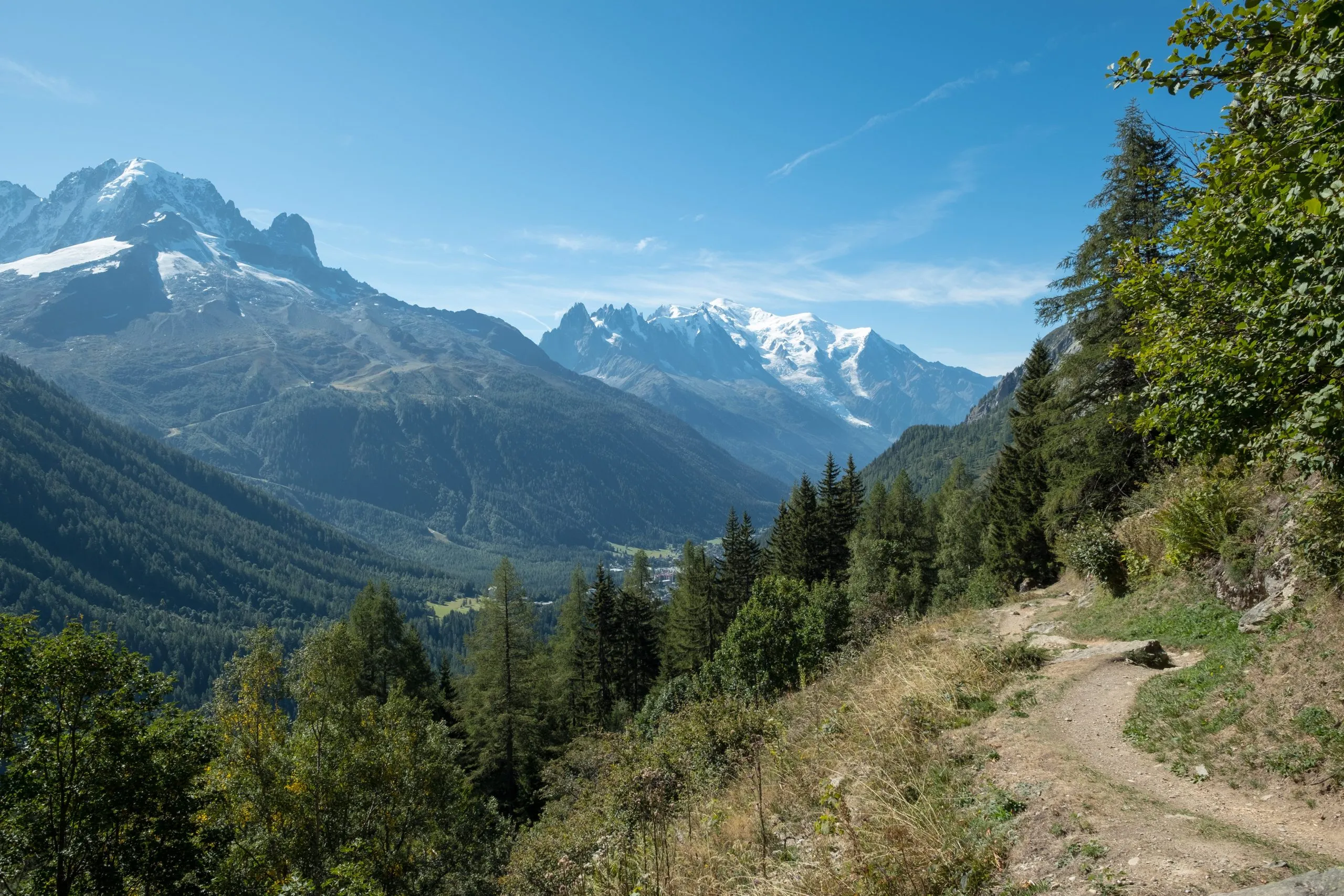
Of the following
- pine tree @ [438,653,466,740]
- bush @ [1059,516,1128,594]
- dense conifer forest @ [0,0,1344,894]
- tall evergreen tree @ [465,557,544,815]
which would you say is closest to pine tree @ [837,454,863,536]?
dense conifer forest @ [0,0,1344,894]

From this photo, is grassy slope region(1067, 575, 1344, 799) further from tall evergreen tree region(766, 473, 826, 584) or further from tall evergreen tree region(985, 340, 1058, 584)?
tall evergreen tree region(766, 473, 826, 584)

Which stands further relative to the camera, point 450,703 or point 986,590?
point 450,703

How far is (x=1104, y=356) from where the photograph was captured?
21594 mm

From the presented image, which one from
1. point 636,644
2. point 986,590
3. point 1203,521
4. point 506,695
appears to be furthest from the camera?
point 636,644

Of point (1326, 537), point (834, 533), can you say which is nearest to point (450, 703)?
point (834, 533)

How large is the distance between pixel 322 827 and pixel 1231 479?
29.8 m

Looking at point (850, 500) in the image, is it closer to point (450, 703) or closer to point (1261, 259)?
point (450, 703)

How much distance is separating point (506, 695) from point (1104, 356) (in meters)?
43.4

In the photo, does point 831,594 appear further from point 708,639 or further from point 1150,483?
point 708,639

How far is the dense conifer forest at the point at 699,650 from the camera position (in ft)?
22.3

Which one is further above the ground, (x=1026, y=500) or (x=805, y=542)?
(x=1026, y=500)

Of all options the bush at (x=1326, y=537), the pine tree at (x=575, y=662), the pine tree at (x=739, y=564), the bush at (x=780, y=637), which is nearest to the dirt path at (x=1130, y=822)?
the bush at (x=1326, y=537)

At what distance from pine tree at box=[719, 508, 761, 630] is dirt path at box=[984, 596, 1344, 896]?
50.3m

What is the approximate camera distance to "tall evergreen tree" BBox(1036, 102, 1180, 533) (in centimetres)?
2184
